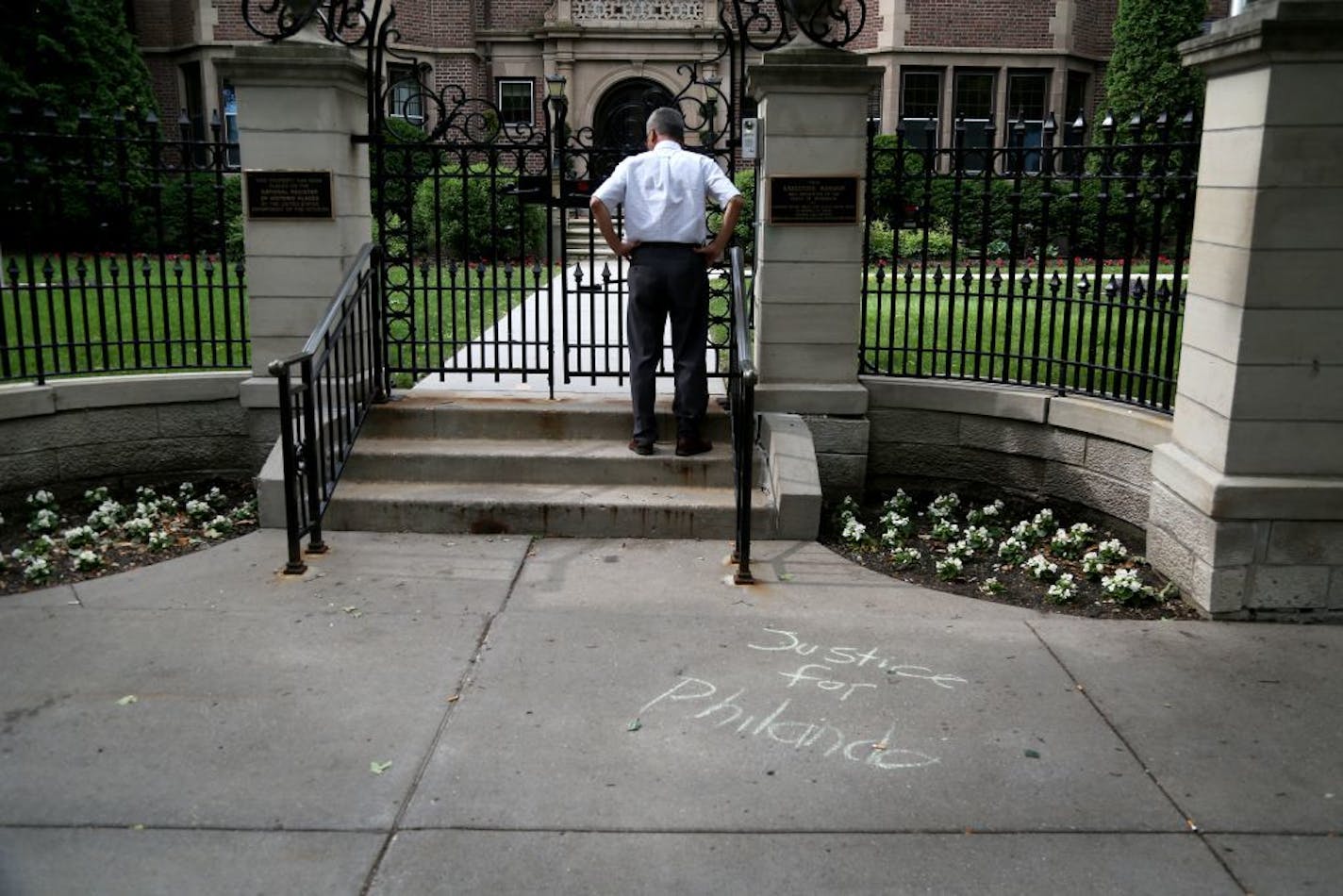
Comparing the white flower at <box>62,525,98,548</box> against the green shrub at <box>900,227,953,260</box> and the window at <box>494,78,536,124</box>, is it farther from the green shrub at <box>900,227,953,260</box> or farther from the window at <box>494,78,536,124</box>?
the window at <box>494,78,536,124</box>

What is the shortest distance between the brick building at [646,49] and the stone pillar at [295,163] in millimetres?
17482

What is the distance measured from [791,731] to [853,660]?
76cm

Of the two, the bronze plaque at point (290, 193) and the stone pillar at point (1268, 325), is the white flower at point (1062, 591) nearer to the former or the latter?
the stone pillar at point (1268, 325)

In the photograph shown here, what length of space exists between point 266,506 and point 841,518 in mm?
3360

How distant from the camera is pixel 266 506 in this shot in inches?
272

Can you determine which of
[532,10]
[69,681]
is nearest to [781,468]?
[69,681]

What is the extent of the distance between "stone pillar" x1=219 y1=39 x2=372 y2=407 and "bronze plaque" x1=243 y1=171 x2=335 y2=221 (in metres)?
0.04

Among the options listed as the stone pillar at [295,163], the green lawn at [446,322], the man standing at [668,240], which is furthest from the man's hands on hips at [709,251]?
the stone pillar at [295,163]

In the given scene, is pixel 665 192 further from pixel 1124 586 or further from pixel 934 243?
pixel 934 243

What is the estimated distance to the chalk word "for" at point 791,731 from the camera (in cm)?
426

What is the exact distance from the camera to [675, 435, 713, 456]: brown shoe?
7.21m

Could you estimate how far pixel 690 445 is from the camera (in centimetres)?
724

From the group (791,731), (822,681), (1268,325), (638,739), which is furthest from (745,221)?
(638,739)

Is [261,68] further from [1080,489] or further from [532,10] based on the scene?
[532,10]
